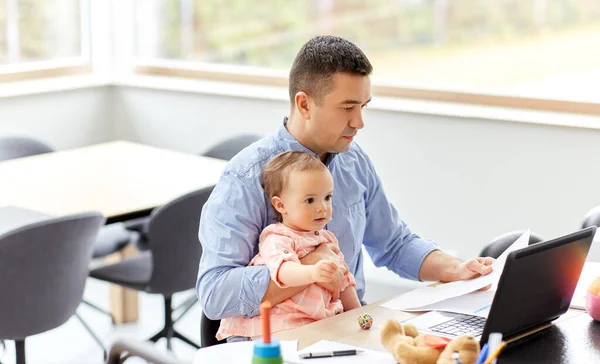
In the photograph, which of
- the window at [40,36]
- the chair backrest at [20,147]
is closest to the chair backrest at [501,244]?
the chair backrest at [20,147]

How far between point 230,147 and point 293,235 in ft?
7.58

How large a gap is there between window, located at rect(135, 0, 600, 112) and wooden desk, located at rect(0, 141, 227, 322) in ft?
3.85

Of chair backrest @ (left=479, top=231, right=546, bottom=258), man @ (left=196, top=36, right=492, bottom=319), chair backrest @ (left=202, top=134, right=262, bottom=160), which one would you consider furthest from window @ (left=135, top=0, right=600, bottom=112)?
man @ (left=196, top=36, right=492, bottom=319)

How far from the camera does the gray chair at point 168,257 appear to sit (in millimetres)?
3404

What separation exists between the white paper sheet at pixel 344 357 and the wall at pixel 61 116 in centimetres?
365

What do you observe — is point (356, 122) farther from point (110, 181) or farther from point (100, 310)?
point (100, 310)

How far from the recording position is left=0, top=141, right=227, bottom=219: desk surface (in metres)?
3.45

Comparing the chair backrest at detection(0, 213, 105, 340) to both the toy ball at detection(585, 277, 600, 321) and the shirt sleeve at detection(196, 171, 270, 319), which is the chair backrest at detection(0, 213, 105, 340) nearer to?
the shirt sleeve at detection(196, 171, 270, 319)

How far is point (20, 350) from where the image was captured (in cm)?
321

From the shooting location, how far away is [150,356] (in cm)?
131

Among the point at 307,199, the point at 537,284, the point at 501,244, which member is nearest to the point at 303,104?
the point at 307,199

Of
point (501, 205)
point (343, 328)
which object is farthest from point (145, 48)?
point (343, 328)

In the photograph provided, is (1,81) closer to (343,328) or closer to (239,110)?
(239,110)

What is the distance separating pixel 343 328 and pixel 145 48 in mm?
4129
